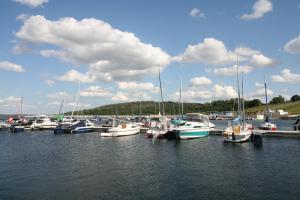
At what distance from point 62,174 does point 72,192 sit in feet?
29.8

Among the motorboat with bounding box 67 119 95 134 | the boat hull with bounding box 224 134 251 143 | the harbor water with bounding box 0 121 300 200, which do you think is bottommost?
the harbor water with bounding box 0 121 300 200

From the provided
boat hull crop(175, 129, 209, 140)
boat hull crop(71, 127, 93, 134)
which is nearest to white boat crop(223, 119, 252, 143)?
boat hull crop(175, 129, 209, 140)

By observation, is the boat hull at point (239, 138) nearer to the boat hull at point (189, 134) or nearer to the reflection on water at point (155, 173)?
the reflection on water at point (155, 173)

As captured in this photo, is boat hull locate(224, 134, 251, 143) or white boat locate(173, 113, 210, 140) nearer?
boat hull locate(224, 134, 251, 143)

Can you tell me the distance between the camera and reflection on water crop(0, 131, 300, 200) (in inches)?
1204

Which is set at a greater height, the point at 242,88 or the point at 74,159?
the point at 242,88

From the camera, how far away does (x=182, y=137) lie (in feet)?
242

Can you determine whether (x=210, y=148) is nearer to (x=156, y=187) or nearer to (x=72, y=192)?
(x=156, y=187)

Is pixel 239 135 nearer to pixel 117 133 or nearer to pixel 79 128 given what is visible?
pixel 117 133

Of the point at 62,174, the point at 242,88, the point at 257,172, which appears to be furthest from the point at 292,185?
the point at 242,88

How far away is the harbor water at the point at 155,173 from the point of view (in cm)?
3058

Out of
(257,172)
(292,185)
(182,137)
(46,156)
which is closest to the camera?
(292,185)

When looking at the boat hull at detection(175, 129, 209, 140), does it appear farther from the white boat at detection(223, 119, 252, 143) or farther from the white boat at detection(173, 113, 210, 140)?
the white boat at detection(223, 119, 252, 143)

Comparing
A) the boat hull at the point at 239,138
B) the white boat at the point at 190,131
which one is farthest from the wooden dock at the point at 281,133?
the white boat at the point at 190,131
